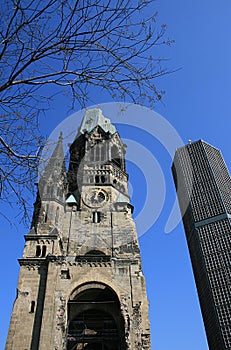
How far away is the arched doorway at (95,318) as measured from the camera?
20500 millimetres

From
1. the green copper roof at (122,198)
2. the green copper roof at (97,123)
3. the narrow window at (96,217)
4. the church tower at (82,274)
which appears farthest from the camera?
the green copper roof at (97,123)

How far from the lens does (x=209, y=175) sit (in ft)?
192

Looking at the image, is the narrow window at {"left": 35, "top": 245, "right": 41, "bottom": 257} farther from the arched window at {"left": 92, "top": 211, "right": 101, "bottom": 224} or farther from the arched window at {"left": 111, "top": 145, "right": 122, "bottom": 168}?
the arched window at {"left": 111, "top": 145, "right": 122, "bottom": 168}

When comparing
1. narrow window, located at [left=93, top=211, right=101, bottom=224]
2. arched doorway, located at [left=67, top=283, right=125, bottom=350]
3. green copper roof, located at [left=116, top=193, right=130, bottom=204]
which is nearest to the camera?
arched doorway, located at [left=67, top=283, right=125, bottom=350]

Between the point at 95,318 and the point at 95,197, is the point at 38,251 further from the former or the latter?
the point at 95,197

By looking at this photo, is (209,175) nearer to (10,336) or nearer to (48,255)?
(48,255)

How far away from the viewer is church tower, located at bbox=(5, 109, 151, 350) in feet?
62.8

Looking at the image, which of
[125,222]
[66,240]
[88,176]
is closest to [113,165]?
[88,176]

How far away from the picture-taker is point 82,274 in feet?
72.8

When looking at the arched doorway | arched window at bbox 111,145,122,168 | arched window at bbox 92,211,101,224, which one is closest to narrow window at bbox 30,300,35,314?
the arched doorway

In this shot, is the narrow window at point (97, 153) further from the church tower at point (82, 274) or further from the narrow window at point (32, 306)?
the narrow window at point (32, 306)

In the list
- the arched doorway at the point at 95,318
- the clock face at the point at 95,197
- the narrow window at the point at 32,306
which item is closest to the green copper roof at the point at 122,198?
the clock face at the point at 95,197

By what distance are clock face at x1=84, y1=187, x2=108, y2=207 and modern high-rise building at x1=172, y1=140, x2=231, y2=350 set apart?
24.8 metres

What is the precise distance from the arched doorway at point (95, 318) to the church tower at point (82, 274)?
6 centimetres
